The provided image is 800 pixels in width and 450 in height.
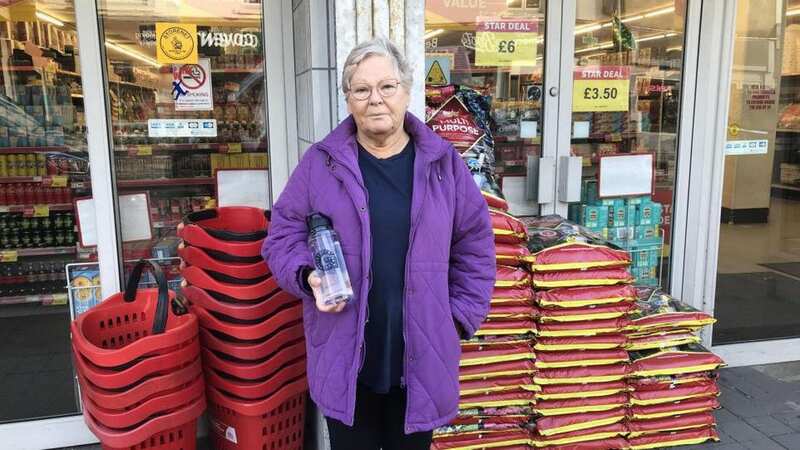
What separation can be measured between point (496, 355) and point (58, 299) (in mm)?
2673

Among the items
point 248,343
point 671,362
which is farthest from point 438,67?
point 671,362

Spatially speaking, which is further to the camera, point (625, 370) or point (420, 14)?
point (625, 370)

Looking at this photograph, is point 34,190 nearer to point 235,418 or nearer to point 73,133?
point 73,133

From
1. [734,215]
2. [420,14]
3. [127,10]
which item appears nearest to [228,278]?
[420,14]

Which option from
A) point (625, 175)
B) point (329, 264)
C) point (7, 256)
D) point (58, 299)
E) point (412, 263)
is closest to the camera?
point (329, 264)

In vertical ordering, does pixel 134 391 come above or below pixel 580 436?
above

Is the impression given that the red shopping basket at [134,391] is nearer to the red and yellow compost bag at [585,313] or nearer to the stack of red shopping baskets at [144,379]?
the stack of red shopping baskets at [144,379]

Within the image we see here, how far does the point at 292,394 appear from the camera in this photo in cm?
264

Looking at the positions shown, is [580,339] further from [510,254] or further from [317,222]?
[317,222]

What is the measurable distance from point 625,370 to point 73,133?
323 centimetres

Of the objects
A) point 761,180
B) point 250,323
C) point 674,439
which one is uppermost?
point 761,180

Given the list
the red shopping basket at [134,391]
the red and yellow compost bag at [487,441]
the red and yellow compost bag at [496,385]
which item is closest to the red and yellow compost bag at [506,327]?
the red and yellow compost bag at [496,385]

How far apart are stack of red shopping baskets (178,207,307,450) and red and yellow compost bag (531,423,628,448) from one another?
1191mm

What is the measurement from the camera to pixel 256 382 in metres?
2.55
